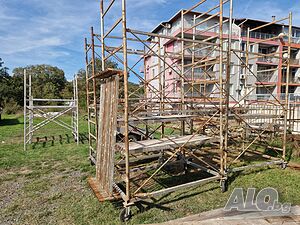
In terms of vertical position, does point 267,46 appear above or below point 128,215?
above

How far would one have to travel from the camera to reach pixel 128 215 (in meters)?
3.07

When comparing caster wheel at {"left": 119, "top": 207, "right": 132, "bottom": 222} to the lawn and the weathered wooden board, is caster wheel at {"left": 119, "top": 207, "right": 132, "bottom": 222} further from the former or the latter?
the weathered wooden board

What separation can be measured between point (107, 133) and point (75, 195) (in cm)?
139

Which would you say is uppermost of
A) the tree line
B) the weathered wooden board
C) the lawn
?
the tree line

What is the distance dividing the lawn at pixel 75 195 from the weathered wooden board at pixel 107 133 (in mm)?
438

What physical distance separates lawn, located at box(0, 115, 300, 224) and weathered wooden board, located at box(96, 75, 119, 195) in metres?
0.44

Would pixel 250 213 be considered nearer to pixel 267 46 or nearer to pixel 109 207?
pixel 109 207

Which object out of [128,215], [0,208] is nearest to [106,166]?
[128,215]

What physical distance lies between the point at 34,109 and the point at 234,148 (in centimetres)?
780

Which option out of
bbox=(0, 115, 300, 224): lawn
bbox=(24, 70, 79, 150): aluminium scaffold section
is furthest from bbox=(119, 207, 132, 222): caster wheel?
bbox=(24, 70, 79, 150): aluminium scaffold section

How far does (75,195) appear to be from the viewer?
3896mm

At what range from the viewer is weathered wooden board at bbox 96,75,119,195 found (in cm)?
342

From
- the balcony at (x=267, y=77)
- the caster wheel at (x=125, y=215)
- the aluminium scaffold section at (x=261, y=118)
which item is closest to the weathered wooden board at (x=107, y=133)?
the caster wheel at (x=125, y=215)

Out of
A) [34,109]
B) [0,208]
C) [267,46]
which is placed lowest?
[0,208]
